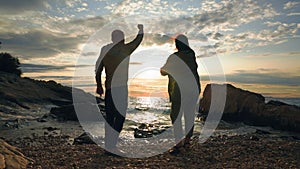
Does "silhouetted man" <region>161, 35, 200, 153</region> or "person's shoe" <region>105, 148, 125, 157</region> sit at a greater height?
"silhouetted man" <region>161, 35, 200, 153</region>

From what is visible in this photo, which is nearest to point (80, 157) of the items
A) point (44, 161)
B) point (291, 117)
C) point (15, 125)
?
point (44, 161)

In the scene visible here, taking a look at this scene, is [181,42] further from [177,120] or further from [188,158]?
[188,158]

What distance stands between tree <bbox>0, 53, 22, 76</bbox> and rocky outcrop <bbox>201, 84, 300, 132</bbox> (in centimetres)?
2229

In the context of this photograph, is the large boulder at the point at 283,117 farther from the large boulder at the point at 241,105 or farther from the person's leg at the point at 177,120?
the person's leg at the point at 177,120

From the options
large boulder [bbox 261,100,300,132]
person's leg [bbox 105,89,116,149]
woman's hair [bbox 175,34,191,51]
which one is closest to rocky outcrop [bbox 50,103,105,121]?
person's leg [bbox 105,89,116,149]

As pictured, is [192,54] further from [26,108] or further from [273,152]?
[26,108]

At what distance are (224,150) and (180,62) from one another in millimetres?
2457

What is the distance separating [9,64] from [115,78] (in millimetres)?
27921

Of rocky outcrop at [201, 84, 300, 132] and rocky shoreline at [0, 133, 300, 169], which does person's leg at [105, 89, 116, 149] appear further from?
rocky outcrop at [201, 84, 300, 132]

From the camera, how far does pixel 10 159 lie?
5012 millimetres

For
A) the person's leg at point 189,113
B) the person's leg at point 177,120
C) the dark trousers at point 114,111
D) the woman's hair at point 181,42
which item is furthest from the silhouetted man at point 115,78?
the person's leg at point 189,113

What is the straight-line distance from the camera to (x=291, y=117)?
1278 cm

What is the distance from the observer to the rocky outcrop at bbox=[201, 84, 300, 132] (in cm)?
1288

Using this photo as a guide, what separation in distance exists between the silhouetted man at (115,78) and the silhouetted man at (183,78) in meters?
1.04
